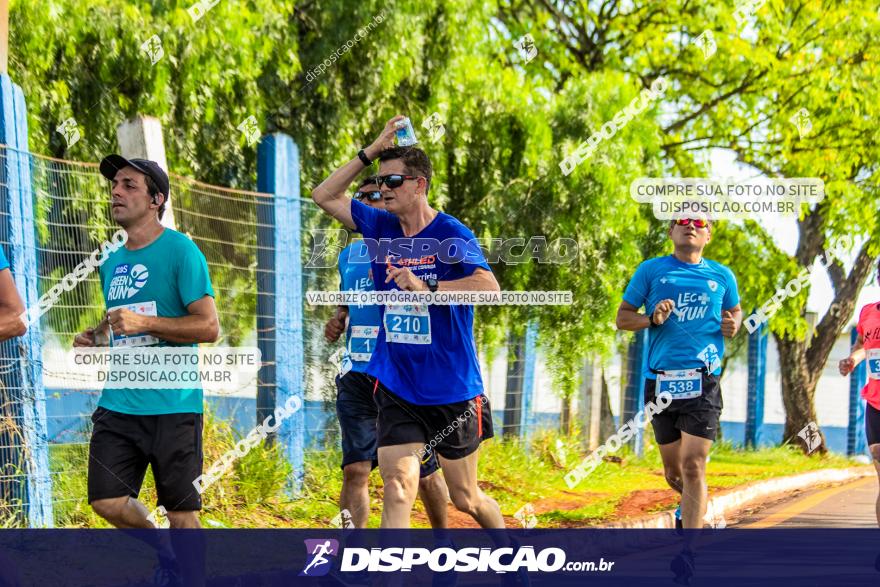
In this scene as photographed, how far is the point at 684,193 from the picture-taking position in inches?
633

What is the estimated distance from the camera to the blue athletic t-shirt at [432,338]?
20.2 ft

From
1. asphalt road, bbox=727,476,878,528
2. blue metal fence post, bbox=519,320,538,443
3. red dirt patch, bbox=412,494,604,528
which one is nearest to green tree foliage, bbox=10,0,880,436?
blue metal fence post, bbox=519,320,538,443

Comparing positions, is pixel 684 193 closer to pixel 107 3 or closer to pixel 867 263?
pixel 867 263

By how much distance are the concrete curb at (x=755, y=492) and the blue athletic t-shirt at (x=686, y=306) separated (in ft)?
6.31

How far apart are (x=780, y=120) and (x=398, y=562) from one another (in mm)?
14437

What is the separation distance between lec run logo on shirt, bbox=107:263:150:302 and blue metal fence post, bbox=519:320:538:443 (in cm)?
809

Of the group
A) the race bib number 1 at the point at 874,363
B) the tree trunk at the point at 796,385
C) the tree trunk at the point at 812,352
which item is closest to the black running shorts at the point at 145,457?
the race bib number 1 at the point at 874,363

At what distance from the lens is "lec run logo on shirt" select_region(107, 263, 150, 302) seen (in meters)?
5.91

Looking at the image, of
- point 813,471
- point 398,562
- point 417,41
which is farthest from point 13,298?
point 813,471

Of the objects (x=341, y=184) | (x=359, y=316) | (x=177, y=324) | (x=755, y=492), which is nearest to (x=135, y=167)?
(x=177, y=324)

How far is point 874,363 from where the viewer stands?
8625 mm

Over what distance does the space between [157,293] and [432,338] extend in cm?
130

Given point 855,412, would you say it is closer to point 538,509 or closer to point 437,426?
point 538,509

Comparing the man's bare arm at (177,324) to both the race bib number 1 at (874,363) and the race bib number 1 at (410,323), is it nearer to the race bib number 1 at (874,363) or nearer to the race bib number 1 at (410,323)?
the race bib number 1 at (410,323)
